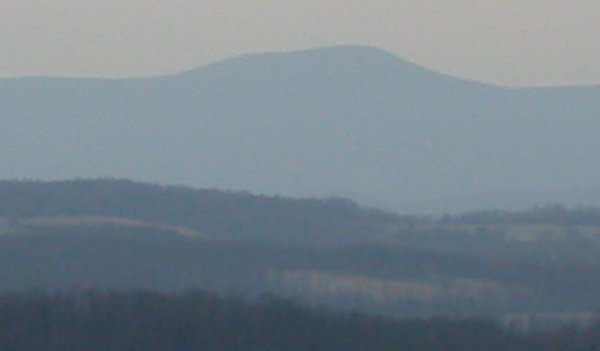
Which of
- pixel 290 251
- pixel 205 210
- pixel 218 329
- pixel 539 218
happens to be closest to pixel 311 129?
pixel 539 218

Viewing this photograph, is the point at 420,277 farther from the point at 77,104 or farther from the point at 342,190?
the point at 77,104

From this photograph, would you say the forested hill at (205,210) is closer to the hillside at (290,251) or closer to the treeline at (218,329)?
the hillside at (290,251)

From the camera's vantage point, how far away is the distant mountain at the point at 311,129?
10312 cm

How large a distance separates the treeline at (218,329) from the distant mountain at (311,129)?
7652 cm

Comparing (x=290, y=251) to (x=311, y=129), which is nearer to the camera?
(x=290, y=251)

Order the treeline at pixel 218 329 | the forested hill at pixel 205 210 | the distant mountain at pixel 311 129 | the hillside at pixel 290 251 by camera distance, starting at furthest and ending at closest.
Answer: the distant mountain at pixel 311 129 → the forested hill at pixel 205 210 → the hillside at pixel 290 251 → the treeline at pixel 218 329

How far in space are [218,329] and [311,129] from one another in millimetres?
101170

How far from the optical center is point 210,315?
1602 centimetres

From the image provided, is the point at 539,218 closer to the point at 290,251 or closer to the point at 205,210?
the point at 205,210

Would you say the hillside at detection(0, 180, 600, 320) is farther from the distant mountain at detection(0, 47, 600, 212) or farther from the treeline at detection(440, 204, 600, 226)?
the distant mountain at detection(0, 47, 600, 212)

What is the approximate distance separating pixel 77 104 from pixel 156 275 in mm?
95908

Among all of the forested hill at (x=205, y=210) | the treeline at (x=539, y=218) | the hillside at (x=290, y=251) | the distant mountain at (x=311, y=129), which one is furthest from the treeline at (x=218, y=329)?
the distant mountain at (x=311, y=129)

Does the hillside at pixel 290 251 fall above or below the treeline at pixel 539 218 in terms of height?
below

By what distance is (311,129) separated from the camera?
116438mm
